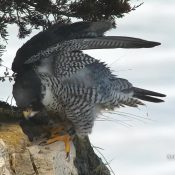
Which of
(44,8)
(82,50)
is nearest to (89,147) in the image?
(82,50)

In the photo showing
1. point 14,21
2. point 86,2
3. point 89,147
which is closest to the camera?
point 89,147

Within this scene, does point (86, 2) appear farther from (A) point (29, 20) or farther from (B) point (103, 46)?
(B) point (103, 46)

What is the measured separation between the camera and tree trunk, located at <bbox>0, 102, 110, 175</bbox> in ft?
15.0

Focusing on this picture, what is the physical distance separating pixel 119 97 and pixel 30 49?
86cm

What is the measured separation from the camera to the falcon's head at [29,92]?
457 cm

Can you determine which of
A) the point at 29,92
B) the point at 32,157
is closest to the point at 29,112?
the point at 29,92

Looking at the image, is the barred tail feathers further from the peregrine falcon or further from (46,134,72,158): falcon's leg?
(46,134,72,158): falcon's leg

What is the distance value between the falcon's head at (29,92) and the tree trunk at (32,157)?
286 mm

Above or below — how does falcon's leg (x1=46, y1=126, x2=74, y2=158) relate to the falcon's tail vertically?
below

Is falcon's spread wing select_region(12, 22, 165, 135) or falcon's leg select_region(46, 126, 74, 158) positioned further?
falcon's leg select_region(46, 126, 74, 158)

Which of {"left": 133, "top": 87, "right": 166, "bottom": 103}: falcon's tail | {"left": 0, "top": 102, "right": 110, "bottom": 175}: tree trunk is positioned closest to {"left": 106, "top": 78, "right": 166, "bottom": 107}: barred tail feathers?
{"left": 133, "top": 87, "right": 166, "bottom": 103}: falcon's tail

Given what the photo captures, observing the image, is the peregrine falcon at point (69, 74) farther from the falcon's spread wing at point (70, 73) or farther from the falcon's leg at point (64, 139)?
the falcon's leg at point (64, 139)

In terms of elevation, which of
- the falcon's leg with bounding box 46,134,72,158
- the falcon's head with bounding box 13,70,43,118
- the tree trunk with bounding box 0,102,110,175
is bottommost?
the tree trunk with bounding box 0,102,110,175

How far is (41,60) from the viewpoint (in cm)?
465
